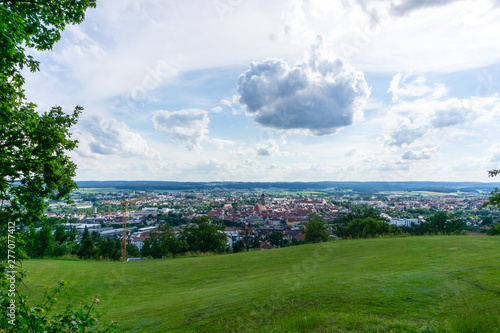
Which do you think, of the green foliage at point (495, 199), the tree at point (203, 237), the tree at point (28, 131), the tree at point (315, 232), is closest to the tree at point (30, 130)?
the tree at point (28, 131)


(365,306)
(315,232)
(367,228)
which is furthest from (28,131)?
(367,228)

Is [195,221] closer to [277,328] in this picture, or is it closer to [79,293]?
[79,293]

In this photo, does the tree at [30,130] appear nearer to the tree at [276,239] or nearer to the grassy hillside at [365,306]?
the grassy hillside at [365,306]

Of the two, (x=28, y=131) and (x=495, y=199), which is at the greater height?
(x=28, y=131)

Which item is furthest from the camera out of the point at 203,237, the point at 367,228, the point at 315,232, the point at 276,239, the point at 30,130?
the point at 276,239

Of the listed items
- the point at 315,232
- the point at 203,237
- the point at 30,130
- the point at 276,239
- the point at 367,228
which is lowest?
the point at 276,239

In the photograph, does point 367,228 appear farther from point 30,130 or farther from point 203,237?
point 30,130

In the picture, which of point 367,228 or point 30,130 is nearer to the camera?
point 30,130

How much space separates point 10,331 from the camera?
397 centimetres

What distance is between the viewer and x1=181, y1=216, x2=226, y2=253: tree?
132 feet

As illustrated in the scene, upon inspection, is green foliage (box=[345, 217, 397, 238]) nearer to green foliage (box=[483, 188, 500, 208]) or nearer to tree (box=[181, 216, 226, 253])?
tree (box=[181, 216, 226, 253])

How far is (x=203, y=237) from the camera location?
1604 inches

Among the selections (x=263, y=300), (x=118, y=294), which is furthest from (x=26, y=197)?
(x=118, y=294)

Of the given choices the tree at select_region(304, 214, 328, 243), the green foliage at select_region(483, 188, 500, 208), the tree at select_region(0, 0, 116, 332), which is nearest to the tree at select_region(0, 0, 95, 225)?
the tree at select_region(0, 0, 116, 332)
